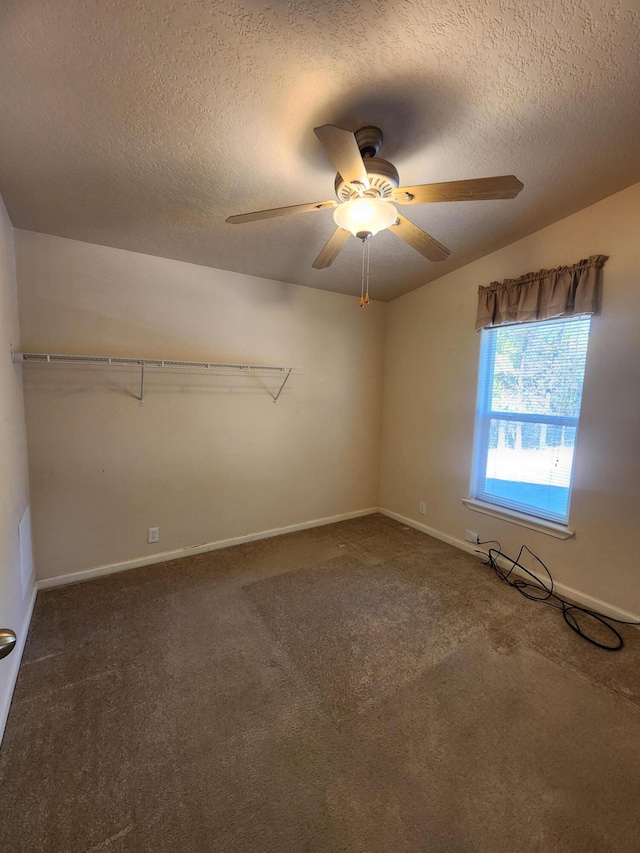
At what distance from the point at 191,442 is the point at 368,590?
6.05ft

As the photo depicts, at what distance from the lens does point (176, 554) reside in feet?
9.54

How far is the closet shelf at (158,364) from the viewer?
2.26 m

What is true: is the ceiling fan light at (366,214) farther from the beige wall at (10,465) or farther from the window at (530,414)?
the beige wall at (10,465)

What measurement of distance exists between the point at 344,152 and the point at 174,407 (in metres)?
2.22

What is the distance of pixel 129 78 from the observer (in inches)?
A: 50.1

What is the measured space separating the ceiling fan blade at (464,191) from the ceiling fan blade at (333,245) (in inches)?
12.3

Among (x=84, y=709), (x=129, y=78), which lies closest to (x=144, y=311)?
(x=129, y=78)

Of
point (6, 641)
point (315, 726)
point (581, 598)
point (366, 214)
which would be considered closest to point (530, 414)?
point (581, 598)

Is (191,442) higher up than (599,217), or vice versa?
(599,217)

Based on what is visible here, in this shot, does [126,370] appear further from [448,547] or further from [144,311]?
[448,547]

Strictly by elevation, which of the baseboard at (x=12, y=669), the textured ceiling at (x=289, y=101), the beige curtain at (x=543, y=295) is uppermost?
the textured ceiling at (x=289, y=101)

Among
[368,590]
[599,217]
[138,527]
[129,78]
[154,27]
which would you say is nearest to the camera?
[154,27]

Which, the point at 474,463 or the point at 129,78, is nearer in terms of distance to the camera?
the point at 129,78

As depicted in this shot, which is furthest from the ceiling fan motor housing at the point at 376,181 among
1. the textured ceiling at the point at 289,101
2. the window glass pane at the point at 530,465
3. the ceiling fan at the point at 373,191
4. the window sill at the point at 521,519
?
the window sill at the point at 521,519
